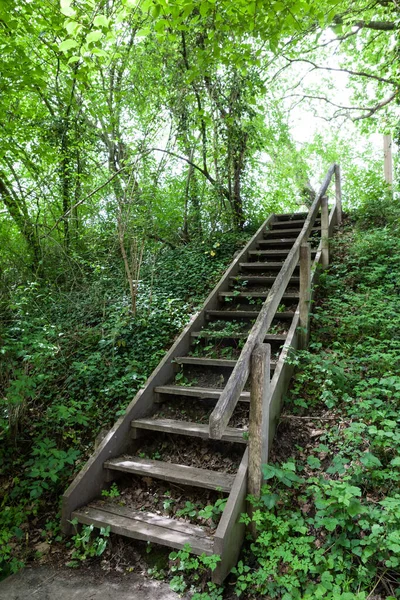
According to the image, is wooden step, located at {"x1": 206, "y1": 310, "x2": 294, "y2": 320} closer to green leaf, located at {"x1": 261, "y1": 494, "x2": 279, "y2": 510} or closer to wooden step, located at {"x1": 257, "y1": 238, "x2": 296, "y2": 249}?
wooden step, located at {"x1": 257, "y1": 238, "x2": 296, "y2": 249}

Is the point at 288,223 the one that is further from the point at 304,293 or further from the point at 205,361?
the point at 205,361

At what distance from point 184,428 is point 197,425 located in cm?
12

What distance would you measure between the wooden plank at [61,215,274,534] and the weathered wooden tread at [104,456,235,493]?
0.35 ft

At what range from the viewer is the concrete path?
2346mm

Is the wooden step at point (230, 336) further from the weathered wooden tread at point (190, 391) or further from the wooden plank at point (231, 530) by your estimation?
the wooden plank at point (231, 530)

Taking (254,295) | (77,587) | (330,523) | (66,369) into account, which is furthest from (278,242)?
(77,587)

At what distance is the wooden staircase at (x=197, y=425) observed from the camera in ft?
8.31

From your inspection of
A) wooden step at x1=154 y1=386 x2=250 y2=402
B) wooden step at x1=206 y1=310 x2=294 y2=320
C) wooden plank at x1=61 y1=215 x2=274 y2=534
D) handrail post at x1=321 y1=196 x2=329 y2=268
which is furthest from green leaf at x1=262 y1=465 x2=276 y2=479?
handrail post at x1=321 y1=196 x2=329 y2=268

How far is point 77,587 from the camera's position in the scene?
2445mm

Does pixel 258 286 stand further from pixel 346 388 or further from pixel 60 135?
pixel 60 135

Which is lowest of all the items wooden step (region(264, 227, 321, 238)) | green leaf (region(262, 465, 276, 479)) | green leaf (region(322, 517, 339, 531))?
green leaf (region(322, 517, 339, 531))

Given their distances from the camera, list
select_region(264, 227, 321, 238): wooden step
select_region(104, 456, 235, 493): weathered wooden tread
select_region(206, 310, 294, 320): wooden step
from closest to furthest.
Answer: select_region(104, 456, 235, 493): weathered wooden tread, select_region(206, 310, 294, 320): wooden step, select_region(264, 227, 321, 238): wooden step

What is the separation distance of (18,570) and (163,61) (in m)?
7.05

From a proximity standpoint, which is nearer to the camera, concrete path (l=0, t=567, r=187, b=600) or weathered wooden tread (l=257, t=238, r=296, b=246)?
concrete path (l=0, t=567, r=187, b=600)
